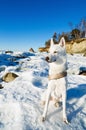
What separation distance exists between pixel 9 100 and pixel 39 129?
1.71 meters

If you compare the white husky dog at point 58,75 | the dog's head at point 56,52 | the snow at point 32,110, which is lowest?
the snow at point 32,110

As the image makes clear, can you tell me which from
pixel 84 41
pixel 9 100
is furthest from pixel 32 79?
pixel 84 41

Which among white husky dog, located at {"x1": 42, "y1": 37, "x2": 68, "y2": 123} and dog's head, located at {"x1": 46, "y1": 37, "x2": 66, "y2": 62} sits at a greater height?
dog's head, located at {"x1": 46, "y1": 37, "x2": 66, "y2": 62}

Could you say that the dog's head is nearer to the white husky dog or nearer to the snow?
the white husky dog

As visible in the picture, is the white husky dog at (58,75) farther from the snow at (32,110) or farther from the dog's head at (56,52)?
the snow at (32,110)

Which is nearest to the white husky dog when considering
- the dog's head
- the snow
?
the dog's head

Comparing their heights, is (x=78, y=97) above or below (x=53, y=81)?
below

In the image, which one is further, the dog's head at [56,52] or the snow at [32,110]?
the snow at [32,110]

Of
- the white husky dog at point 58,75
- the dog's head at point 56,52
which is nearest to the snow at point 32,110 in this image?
the white husky dog at point 58,75

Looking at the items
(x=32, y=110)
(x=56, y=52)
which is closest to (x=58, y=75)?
(x=56, y=52)

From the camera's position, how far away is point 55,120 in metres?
5.76

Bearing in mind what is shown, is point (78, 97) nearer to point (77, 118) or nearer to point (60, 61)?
point (77, 118)

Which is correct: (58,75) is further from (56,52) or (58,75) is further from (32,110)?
(32,110)

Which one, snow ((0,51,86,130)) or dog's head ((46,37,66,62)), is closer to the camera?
dog's head ((46,37,66,62))
